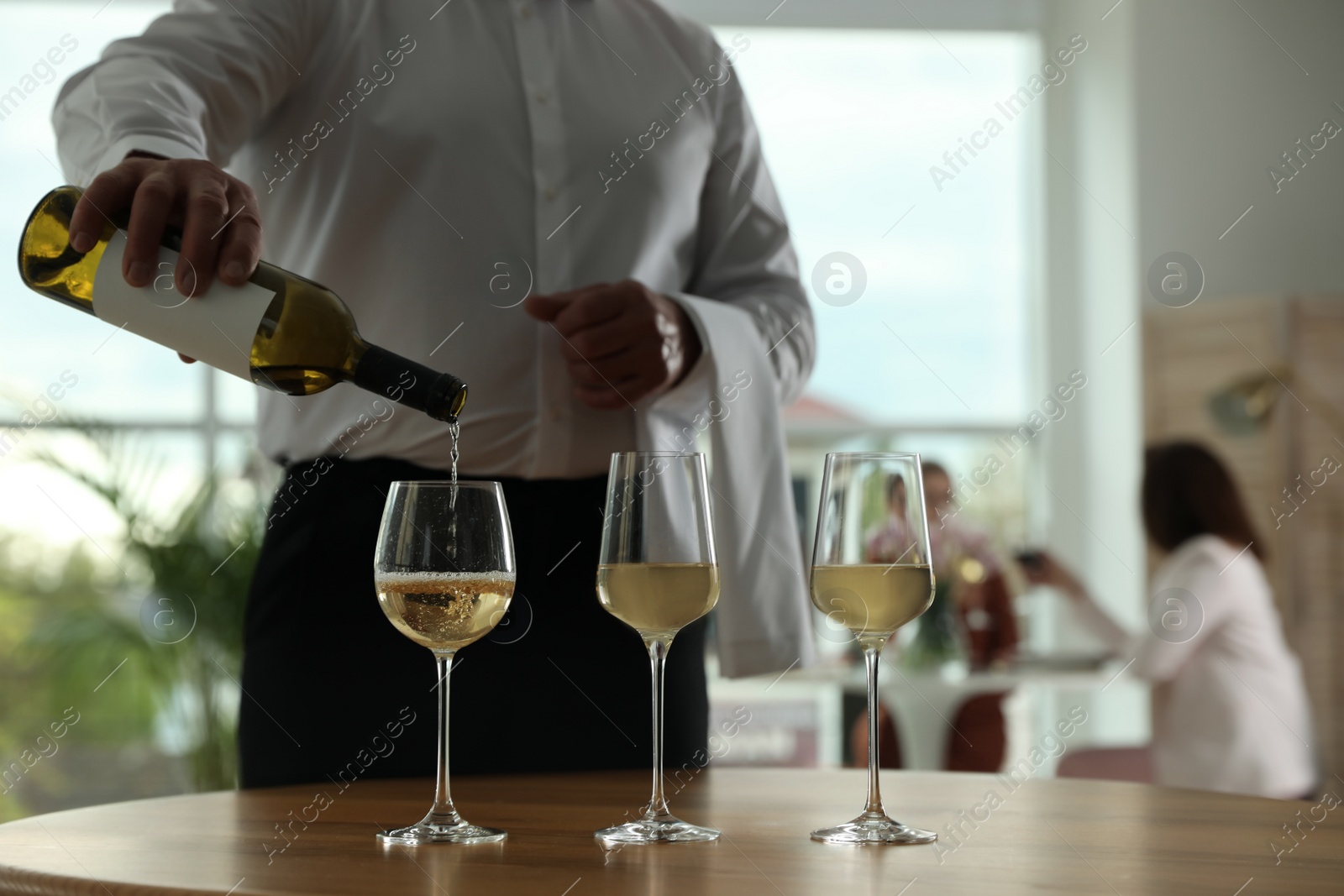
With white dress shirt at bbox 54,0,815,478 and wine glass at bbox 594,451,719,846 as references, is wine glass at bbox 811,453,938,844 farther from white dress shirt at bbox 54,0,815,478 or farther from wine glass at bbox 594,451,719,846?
white dress shirt at bbox 54,0,815,478

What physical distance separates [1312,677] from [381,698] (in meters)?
4.04

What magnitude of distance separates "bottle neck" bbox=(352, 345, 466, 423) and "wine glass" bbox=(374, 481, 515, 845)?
107 millimetres

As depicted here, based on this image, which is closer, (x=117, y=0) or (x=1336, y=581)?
(x=1336, y=581)

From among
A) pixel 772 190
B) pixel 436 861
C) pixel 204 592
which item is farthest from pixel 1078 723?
pixel 436 861

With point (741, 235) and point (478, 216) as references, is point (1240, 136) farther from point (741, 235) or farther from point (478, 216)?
point (478, 216)

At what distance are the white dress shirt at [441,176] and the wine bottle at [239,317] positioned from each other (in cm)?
20

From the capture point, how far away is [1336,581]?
441cm

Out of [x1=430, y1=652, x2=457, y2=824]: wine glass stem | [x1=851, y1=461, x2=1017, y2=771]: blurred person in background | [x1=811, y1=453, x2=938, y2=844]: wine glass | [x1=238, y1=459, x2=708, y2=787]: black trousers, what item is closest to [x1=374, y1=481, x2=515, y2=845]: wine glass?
[x1=430, y1=652, x2=457, y2=824]: wine glass stem

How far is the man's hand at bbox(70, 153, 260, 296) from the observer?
0.91 m

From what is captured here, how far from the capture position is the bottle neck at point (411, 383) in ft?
3.03

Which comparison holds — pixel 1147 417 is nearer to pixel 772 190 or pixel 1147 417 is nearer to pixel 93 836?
pixel 772 190

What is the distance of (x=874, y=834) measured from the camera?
787 millimetres

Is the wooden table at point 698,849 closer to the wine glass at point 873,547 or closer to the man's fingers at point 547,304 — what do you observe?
the wine glass at point 873,547

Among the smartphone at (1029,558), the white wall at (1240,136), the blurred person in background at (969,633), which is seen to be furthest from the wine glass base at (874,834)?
the white wall at (1240,136)
